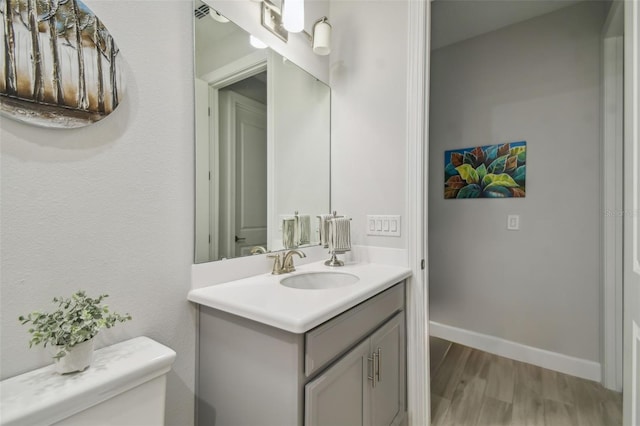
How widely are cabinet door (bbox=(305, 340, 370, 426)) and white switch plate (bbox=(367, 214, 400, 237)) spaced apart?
0.63 meters

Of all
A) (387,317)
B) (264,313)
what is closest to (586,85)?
(387,317)

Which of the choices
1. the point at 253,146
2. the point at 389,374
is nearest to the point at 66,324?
the point at 253,146

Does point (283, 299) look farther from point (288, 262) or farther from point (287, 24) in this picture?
point (287, 24)

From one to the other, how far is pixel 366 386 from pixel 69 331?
0.98m

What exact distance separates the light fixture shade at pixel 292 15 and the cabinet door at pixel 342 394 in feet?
4.75

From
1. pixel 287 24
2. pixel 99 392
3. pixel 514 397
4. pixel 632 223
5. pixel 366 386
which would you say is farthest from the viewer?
pixel 514 397

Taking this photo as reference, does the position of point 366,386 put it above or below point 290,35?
below

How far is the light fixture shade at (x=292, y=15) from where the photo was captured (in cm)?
133

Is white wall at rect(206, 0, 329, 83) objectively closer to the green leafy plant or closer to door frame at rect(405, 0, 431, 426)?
door frame at rect(405, 0, 431, 426)

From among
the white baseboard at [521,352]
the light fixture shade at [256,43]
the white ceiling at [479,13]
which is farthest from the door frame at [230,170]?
the white baseboard at [521,352]

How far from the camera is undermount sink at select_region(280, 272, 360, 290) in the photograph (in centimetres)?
137

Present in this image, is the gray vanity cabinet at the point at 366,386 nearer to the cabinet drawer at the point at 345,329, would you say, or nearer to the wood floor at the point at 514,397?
the cabinet drawer at the point at 345,329

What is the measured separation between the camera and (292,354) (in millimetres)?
823

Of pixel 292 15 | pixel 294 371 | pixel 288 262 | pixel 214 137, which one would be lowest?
pixel 294 371
